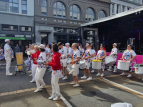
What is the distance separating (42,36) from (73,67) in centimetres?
1411

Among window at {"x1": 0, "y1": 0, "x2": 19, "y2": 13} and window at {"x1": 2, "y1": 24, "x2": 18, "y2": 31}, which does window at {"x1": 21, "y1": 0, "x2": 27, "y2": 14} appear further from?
window at {"x1": 2, "y1": 24, "x2": 18, "y2": 31}

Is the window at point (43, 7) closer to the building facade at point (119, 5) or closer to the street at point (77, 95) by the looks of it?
the building facade at point (119, 5)

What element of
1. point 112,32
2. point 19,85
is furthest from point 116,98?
point 112,32

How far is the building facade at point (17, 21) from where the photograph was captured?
1530 centimetres

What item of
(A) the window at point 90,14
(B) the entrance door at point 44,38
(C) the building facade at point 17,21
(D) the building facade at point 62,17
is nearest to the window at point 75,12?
(D) the building facade at point 62,17

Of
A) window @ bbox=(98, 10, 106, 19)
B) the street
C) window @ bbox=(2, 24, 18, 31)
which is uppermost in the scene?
window @ bbox=(98, 10, 106, 19)

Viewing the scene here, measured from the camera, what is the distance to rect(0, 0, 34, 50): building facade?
15.3m

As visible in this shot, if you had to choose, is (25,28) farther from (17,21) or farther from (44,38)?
(44,38)

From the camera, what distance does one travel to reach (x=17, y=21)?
52.8 feet

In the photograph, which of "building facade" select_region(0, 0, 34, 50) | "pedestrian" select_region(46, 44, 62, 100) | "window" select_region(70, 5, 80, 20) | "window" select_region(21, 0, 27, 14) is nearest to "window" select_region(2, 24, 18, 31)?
"building facade" select_region(0, 0, 34, 50)

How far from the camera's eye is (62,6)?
18984mm

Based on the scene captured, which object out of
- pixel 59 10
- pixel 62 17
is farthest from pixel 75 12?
pixel 59 10

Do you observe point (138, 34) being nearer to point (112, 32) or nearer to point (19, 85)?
point (112, 32)

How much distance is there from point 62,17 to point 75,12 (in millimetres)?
2683
